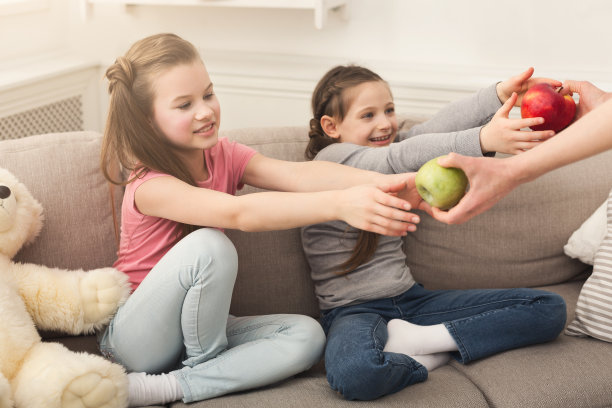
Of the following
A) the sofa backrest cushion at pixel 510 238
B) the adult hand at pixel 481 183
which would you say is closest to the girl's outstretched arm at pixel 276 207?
the adult hand at pixel 481 183

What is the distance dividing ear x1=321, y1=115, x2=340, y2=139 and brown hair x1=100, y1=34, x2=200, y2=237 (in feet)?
1.45

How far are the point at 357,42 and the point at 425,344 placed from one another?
1347 mm

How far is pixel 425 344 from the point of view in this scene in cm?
168

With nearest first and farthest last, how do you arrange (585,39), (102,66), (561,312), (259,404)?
(259,404) → (561,312) → (585,39) → (102,66)

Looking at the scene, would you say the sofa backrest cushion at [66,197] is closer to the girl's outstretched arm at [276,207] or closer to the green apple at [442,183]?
the girl's outstretched arm at [276,207]

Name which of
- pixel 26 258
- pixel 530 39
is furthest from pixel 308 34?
pixel 26 258

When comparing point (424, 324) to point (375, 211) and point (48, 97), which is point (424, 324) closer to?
point (375, 211)

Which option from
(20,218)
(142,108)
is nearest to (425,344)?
(142,108)

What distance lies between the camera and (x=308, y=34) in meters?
2.70

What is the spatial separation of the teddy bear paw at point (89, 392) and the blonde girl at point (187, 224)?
0.12m

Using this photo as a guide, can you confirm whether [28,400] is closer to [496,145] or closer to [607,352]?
[496,145]

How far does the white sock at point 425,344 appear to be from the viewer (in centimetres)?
168

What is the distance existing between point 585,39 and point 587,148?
3.93 ft

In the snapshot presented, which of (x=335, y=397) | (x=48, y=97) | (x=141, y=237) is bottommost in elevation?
(x=335, y=397)
